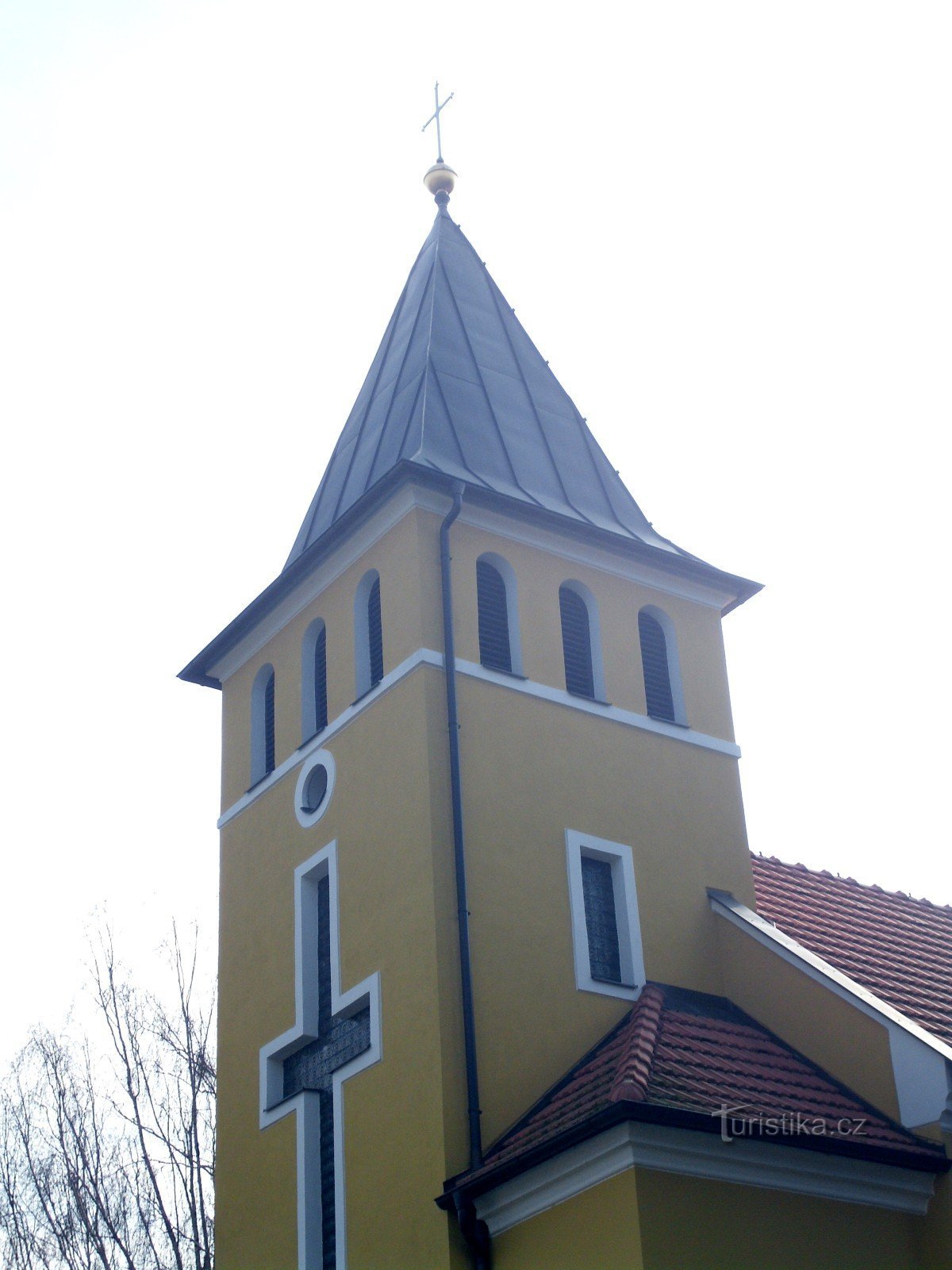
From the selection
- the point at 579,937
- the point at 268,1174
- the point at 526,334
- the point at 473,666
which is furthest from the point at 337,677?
the point at 526,334

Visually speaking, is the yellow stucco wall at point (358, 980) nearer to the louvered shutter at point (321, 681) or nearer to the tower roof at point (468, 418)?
the louvered shutter at point (321, 681)

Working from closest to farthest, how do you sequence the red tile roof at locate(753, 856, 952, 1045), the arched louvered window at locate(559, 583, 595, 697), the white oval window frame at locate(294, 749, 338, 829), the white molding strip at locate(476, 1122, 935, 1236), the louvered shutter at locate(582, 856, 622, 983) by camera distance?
the white molding strip at locate(476, 1122, 935, 1236) < the louvered shutter at locate(582, 856, 622, 983) < the red tile roof at locate(753, 856, 952, 1045) < the white oval window frame at locate(294, 749, 338, 829) < the arched louvered window at locate(559, 583, 595, 697)

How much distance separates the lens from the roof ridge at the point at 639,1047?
1241 centimetres

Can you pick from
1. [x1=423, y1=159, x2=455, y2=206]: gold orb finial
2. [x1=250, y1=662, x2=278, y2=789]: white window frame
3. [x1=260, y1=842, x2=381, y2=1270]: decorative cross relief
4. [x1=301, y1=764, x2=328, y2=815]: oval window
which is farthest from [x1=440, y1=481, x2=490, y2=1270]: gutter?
[x1=423, y1=159, x2=455, y2=206]: gold orb finial

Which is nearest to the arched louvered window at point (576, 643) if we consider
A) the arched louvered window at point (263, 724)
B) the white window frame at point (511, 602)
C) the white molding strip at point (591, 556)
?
the white molding strip at point (591, 556)

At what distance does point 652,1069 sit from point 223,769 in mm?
7470

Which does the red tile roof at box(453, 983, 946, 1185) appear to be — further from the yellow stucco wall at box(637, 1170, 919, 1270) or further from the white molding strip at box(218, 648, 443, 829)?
the white molding strip at box(218, 648, 443, 829)

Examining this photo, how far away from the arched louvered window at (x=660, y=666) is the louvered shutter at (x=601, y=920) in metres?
2.08

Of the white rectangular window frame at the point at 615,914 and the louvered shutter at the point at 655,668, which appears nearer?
the white rectangular window frame at the point at 615,914

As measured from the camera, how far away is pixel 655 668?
18047mm

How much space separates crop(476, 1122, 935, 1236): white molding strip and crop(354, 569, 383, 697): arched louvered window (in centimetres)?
550

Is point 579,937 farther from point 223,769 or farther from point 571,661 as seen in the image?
point 223,769

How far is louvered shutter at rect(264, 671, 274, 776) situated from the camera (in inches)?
727

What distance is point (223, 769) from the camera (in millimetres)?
19141
